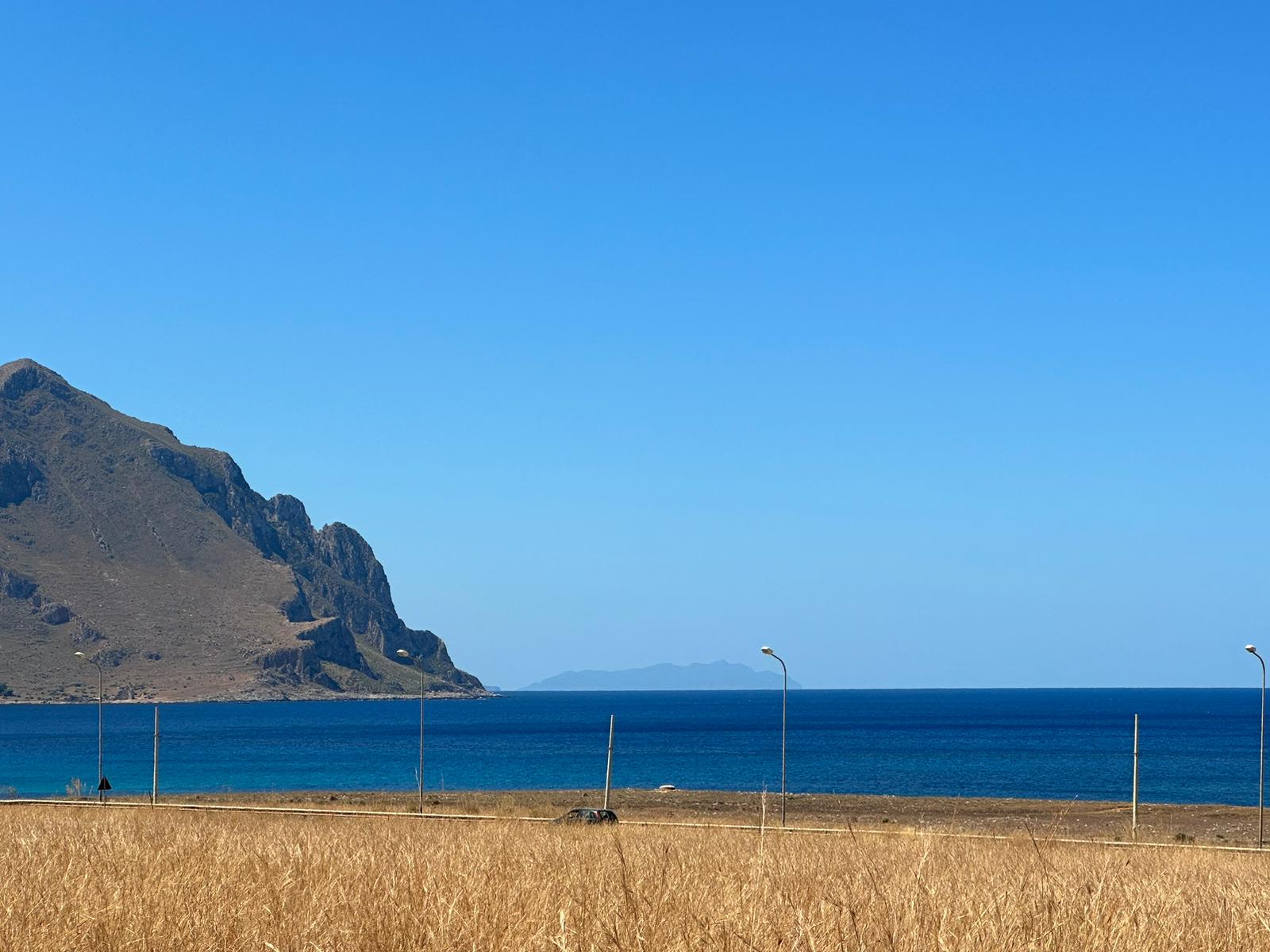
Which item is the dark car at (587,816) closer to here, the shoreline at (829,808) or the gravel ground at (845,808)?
the shoreline at (829,808)

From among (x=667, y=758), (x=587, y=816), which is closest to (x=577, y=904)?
(x=587, y=816)

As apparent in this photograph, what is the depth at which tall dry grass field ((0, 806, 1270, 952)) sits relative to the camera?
26.8ft

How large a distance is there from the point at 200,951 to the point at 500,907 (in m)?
2.13

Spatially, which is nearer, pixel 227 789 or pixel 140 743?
pixel 227 789

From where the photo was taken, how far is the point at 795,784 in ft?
294

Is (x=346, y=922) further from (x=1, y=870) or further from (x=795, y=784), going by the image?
(x=795, y=784)

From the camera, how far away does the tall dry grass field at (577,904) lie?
8156 mm

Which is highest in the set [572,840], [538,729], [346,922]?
[346,922]

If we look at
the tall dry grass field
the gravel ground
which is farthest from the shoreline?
the tall dry grass field

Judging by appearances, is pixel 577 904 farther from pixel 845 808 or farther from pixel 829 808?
pixel 845 808

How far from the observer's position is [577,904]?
382 inches

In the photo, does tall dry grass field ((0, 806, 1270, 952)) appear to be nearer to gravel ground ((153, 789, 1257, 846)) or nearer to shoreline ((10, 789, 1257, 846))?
shoreline ((10, 789, 1257, 846))

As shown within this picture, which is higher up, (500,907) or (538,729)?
(500,907)

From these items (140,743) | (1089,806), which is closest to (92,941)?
(1089,806)
